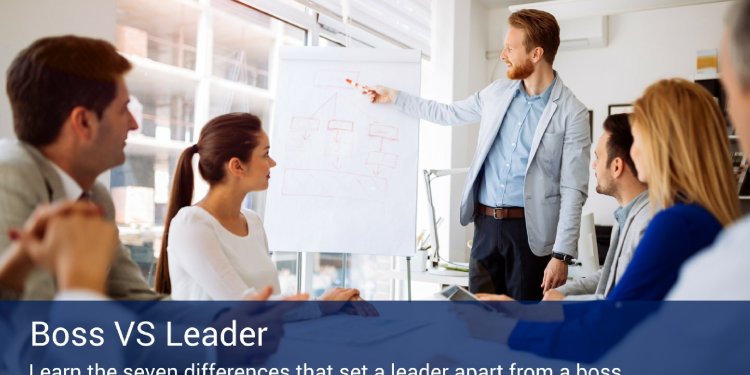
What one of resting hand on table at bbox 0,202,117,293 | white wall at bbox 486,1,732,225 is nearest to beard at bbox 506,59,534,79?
resting hand on table at bbox 0,202,117,293

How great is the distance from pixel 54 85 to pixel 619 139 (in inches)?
55.2

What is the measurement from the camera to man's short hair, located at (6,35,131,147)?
0.88 metres

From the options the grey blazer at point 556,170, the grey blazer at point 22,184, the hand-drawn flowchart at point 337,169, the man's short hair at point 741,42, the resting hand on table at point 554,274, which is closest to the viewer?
the man's short hair at point 741,42

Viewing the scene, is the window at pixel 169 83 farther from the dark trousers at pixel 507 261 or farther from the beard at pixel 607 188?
the beard at pixel 607 188

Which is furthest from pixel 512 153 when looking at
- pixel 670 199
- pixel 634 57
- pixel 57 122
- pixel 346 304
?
pixel 634 57

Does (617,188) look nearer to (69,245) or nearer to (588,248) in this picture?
(588,248)

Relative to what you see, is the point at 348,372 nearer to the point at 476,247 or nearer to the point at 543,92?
the point at 476,247

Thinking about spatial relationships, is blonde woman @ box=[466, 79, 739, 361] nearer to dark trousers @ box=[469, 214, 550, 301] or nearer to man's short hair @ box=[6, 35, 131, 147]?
man's short hair @ box=[6, 35, 131, 147]

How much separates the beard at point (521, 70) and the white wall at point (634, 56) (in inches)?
99.2

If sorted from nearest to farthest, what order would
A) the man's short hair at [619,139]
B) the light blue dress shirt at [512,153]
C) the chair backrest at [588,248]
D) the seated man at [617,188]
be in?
the seated man at [617,188]
the man's short hair at [619,139]
the light blue dress shirt at [512,153]
the chair backrest at [588,248]

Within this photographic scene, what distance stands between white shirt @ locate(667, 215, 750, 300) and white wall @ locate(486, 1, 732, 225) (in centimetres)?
422

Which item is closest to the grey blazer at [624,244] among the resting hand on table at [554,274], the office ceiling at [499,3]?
the resting hand on table at [554,274]

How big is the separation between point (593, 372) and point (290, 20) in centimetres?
282

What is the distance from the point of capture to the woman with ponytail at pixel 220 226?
1446 mm
